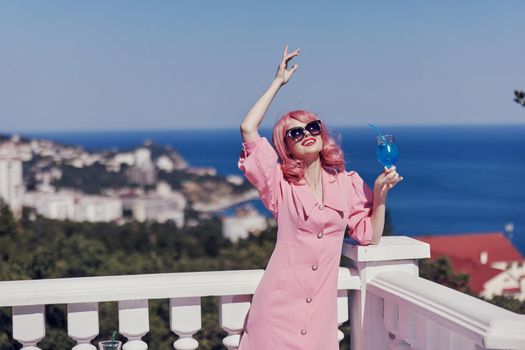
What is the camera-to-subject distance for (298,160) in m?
2.68

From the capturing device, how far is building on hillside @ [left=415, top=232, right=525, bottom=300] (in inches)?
1056

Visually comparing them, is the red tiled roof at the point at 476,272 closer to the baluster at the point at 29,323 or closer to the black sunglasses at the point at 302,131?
the black sunglasses at the point at 302,131

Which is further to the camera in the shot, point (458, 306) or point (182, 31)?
point (182, 31)

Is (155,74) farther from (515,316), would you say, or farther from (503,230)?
(515,316)

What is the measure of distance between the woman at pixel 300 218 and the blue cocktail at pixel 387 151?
43 millimetres

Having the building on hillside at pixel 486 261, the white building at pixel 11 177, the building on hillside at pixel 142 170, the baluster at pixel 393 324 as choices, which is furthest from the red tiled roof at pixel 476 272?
the building on hillside at pixel 142 170

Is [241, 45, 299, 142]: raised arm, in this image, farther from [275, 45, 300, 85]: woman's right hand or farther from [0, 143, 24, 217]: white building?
[0, 143, 24, 217]: white building

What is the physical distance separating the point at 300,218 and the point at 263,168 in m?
0.19

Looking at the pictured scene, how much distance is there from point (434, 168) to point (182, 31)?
107ft

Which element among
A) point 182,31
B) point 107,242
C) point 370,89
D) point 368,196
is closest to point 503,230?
point 370,89

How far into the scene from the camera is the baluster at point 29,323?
266cm

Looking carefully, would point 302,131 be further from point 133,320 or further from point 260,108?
point 133,320

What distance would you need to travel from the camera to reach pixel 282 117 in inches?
107

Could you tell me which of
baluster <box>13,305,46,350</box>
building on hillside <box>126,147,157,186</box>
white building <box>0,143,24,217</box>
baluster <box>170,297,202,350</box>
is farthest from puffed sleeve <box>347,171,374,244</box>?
building on hillside <box>126,147,157,186</box>
